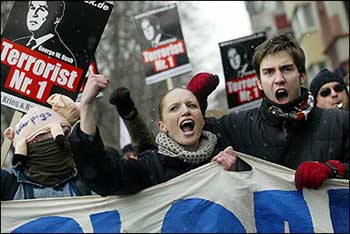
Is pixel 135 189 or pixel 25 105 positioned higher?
pixel 25 105

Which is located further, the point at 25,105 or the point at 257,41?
the point at 257,41

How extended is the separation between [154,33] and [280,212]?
240 inches

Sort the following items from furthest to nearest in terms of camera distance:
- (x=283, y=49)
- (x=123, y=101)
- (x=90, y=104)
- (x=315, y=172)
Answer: (x=123, y=101)
(x=283, y=49)
(x=315, y=172)
(x=90, y=104)

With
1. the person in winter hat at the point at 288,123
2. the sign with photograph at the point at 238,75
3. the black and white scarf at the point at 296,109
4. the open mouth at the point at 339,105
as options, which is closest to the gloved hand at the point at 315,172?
the person in winter hat at the point at 288,123

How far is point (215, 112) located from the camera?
6.42 m

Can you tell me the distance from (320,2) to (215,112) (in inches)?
1131

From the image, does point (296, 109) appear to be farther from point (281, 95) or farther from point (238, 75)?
point (238, 75)

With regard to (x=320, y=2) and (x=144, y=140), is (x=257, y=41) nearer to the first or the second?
(x=144, y=140)

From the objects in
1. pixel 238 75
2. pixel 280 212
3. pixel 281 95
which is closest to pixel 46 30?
pixel 281 95

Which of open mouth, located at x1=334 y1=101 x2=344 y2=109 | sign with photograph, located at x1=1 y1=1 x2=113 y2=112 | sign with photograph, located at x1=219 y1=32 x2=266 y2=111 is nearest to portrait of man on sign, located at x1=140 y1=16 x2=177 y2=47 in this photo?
sign with photograph, located at x1=219 y1=32 x2=266 y2=111

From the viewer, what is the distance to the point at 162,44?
9.77m

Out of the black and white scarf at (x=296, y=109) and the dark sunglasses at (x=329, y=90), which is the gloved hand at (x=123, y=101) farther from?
the dark sunglasses at (x=329, y=90)

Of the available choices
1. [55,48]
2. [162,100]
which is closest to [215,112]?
[55,48]

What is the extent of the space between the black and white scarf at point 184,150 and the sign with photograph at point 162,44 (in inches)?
203
